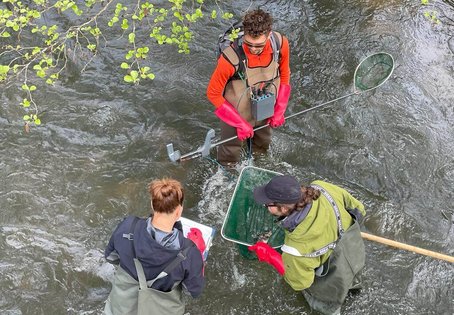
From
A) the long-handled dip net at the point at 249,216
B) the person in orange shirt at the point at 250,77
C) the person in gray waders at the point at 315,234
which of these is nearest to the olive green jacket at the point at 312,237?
the person in gray waders at the point at 315,234

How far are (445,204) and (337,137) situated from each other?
1654 mm

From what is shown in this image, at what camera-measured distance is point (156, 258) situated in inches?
122

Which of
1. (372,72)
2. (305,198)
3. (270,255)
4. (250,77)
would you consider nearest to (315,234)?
(305,198)

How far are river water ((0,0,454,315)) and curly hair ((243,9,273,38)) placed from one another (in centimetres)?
229

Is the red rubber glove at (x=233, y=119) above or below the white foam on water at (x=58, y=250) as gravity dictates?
above

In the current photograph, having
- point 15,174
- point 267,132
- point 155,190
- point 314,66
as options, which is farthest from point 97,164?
point 314,66

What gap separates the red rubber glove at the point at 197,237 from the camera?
394 centimetres

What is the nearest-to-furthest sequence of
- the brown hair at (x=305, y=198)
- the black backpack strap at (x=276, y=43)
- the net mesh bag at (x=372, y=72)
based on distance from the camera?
the brown hair at (x=305, y=198) < the black backpack strap at (x=276, y=43) < the net mesh bag at (x=372, y=72)

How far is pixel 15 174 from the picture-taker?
215 inches

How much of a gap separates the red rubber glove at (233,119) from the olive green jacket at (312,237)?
1.29 metres

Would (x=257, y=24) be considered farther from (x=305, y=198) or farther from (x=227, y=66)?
(x=305, y=198)

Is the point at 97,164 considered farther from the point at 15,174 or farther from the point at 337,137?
the point at 337,137

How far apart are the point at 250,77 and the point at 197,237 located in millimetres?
1708

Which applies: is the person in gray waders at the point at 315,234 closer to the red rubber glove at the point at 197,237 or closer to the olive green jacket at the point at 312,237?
the olive green jacket at the point at 312,237
